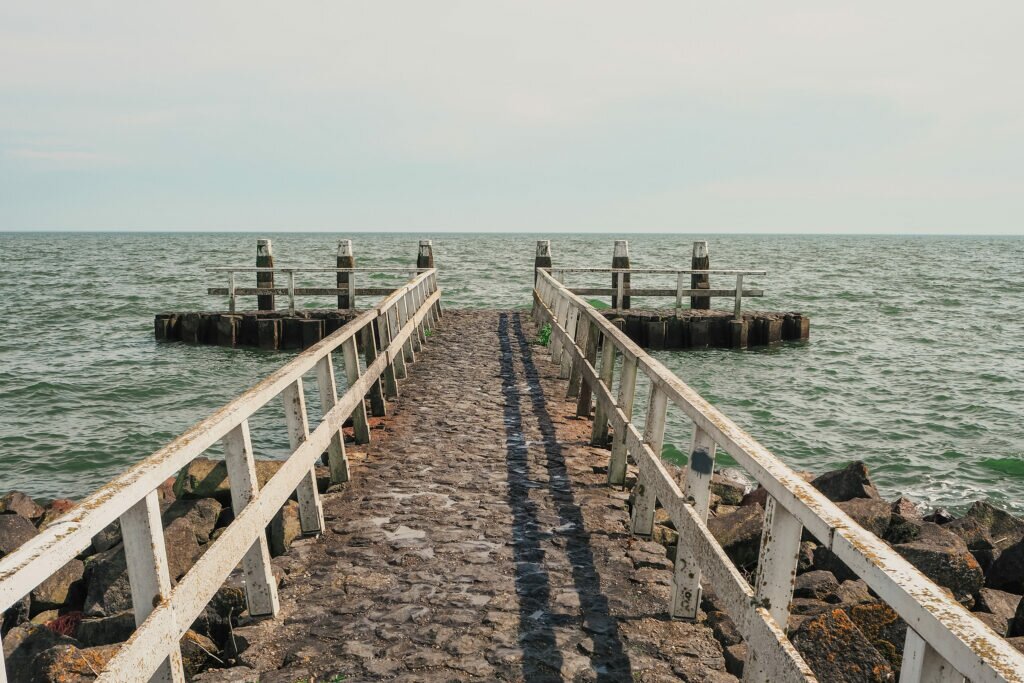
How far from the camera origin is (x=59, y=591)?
21.1 ft

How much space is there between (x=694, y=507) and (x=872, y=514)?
3.88 meters

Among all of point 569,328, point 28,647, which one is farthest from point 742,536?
point 569,328

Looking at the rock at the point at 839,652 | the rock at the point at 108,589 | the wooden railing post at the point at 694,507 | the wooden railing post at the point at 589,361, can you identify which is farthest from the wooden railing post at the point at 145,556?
the wooden railing post at the point at 589,361

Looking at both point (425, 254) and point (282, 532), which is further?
point (425, 254)

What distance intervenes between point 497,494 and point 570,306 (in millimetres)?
4507

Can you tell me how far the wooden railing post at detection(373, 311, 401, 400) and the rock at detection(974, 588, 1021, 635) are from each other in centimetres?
610

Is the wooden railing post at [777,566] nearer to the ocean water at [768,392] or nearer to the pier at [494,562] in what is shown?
the pier at [494,562]

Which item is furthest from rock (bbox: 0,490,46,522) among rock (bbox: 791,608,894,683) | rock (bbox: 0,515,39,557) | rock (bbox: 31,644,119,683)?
rock (bbox: 791,608,894,683)

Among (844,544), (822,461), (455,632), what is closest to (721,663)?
(455,632)

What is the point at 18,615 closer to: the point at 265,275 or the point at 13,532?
the point at 13,532

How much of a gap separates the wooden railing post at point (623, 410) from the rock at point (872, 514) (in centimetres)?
208

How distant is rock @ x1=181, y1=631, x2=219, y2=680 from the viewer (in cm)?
409

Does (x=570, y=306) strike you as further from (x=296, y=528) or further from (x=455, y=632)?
(x=455, y=632)

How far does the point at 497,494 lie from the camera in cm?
654
